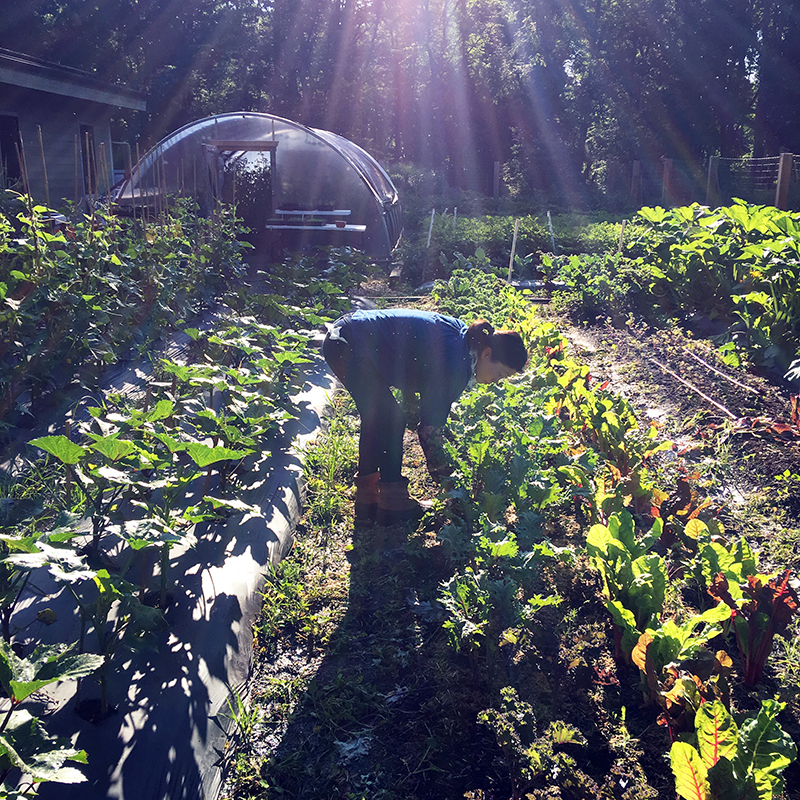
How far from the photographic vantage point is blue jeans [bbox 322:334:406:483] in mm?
3439

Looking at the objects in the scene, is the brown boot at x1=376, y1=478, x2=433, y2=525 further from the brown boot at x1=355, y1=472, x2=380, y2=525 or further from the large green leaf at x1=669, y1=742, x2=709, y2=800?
the large green leaf at x1=669, y1=742, x2=709, y2=800

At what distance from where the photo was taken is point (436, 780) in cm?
207

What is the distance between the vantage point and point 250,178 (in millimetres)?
11992

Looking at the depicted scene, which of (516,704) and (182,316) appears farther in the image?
(182,316)

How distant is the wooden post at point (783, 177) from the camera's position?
9.48 m

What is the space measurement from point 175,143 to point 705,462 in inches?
449

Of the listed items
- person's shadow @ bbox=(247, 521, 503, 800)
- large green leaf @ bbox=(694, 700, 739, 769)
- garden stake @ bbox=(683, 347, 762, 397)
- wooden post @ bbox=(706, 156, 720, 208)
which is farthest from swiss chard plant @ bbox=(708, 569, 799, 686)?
wooden post @ bbox=(706, 156, 720, 208)

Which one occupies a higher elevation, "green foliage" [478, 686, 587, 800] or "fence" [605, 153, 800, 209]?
"fence" [605, 153, 800, 209]

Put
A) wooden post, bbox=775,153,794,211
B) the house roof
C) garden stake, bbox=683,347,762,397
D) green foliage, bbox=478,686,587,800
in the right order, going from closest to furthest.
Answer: green foliage, bbox=478,686,587,800 < garden stake, bbox=683,347,762,397 < wooden post, bbox=775,153,794,211 < the house roof

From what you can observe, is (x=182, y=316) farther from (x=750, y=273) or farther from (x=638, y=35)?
(x=638, y=35)

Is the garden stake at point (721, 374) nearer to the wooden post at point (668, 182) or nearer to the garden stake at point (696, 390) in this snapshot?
the garden stake at point (696, 390)

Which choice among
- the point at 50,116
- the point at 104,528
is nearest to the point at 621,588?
the point at 104,528

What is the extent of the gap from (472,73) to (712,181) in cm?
1898

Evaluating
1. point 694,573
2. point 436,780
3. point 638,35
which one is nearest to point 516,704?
point 436,780
